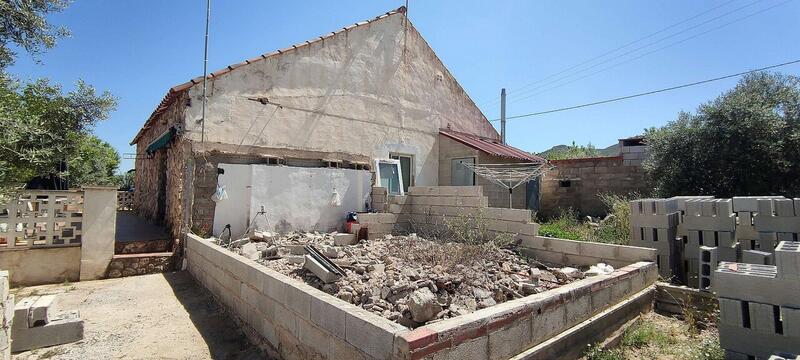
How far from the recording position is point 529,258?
6352 millimetres

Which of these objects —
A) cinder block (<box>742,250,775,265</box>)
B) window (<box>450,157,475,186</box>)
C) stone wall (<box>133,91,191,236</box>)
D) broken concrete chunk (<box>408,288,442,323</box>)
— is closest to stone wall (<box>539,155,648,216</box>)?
window (<box>450,157,475,186</box>)

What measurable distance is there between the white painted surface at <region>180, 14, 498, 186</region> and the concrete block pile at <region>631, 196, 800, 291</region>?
22.8ft

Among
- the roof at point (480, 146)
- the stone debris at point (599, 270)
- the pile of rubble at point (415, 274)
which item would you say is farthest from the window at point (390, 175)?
the stone debris at point (599, 270)

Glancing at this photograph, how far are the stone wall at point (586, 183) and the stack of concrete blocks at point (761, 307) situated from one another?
8418mm

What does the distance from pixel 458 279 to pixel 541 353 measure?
1506mm

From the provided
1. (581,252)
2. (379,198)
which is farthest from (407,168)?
(581,252)

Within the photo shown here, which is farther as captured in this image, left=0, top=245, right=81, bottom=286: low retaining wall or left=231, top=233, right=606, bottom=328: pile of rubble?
left=0, top=245, right=81, bottom=286: low retaining wall

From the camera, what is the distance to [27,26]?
569cm

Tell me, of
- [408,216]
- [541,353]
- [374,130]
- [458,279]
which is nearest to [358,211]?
[408,216]

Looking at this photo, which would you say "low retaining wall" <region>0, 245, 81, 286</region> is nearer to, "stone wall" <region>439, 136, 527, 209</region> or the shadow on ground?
the shadow on ground

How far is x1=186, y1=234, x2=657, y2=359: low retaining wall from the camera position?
2367 millimetres

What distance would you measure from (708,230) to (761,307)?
6.93 ft

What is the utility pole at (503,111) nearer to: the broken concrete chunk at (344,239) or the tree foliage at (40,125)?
the broken concrete chunk at (344,239)

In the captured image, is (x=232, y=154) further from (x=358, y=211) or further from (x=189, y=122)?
(x=358, y=211)
